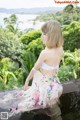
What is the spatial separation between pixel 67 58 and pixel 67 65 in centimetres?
16

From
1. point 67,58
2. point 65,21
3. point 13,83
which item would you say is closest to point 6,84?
Answer: point 13,83

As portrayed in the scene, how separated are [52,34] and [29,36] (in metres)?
Result: 3.88

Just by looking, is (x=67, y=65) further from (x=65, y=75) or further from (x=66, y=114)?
(x=66, y=114)

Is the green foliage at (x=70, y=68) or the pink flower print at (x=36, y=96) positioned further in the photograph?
the green foliage at (x=70, y=68)

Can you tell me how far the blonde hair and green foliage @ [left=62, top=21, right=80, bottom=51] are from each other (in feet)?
12.3

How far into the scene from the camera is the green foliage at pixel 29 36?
654cm

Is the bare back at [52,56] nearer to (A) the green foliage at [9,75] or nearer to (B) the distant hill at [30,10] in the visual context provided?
(A) the green foliage at [9,75]

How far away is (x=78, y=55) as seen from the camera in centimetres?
604

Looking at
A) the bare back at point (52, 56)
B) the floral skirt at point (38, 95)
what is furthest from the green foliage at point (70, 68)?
the bare back at point (52, 56)

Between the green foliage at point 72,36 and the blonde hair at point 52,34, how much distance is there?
12.3ft

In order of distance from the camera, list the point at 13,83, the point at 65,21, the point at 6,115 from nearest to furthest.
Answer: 1. the point at 6,115
2. the point at 13,83
3. the point at 65,21

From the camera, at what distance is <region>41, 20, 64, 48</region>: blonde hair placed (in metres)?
2.89

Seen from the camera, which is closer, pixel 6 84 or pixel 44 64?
pixel 44 64

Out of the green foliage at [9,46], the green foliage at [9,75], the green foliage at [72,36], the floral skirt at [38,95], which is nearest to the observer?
the floral skirt at [38,95]
